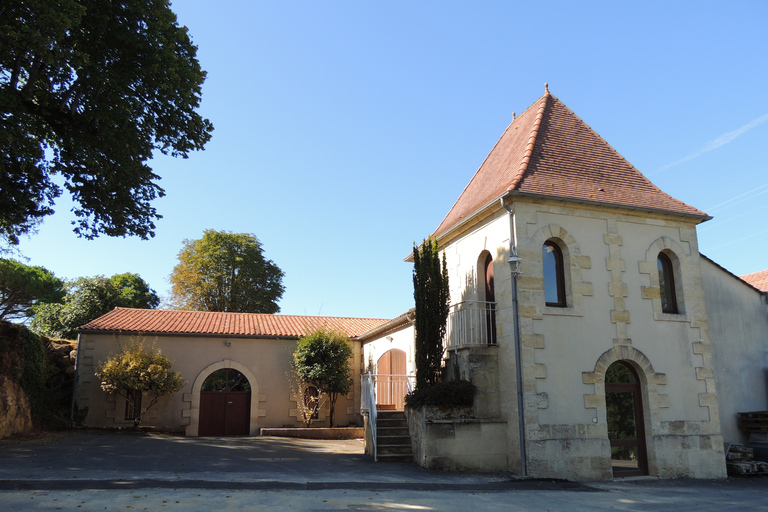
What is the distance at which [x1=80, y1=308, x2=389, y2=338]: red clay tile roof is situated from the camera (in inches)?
739

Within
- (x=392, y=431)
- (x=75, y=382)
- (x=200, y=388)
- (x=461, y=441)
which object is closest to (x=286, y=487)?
(x=461, y=441)

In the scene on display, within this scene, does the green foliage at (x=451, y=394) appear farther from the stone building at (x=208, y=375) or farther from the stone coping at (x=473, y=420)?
the stone building at (x=208, y=375)

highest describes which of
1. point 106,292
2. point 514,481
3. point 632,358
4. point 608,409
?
point 106,292

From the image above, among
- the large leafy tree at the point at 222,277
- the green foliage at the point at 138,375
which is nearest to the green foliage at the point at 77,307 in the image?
the large leafy tree at the point at 222,277

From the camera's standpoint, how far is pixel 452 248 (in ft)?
44.3

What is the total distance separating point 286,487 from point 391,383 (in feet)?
30.2

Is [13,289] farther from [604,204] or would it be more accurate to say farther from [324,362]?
[604,204]

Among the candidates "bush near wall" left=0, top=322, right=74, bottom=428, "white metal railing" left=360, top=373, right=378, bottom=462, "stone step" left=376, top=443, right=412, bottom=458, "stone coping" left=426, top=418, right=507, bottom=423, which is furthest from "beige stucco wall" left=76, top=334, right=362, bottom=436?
"stone coping" left=426, top=418, right=507, bottom=423

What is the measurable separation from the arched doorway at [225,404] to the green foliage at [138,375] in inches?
48.4

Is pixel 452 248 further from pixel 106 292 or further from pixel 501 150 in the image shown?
pixel 106 292

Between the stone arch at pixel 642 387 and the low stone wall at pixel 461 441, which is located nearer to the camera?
the low stone wall at pixel 461 441

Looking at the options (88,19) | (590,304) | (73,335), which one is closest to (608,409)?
(590,304)

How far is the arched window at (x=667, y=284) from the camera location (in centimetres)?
1193

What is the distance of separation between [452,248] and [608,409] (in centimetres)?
503
